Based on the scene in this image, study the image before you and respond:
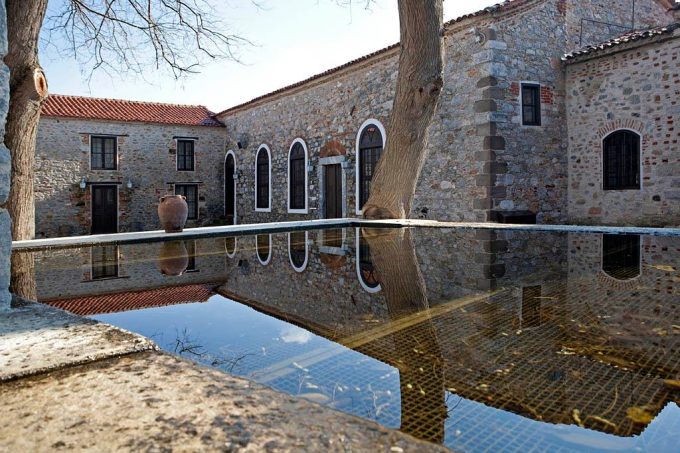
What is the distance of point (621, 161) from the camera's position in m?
10.1

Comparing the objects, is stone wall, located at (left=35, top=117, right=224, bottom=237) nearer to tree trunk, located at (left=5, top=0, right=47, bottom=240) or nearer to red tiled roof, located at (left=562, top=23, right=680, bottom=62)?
tree trunk, located at (left=5, top=0, right=47, bottom=240)

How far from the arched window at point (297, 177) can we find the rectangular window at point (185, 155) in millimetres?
5733

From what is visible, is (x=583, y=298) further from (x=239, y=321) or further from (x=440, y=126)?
(x=440, y=126)

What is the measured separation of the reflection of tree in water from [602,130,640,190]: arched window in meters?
7.86

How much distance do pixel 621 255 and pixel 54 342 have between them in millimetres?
4484

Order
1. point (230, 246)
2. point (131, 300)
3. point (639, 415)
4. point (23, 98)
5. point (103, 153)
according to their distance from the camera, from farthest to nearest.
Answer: point (103, 153), point (23, 98), point (230, 246), point (131, 300), point (639, 415)

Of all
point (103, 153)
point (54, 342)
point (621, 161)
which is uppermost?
point (103, 153)

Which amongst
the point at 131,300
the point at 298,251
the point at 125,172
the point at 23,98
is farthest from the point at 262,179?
the point at 131,300

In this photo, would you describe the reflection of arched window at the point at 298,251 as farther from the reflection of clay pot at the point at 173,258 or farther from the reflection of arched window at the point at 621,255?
the reflection of arched window at the point at 621,255

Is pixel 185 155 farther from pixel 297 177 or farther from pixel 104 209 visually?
pixel 297 177

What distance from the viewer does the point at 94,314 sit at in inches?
109

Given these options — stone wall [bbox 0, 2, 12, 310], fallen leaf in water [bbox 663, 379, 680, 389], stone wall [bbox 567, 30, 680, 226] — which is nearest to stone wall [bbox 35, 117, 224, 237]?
stone wall [bbox 567, 30, 680, 226]

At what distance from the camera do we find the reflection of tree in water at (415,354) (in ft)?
4.61

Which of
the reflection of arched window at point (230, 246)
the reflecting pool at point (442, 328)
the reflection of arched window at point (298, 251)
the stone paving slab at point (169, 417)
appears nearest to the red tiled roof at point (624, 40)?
the reflecting pool at point (442, 328)
